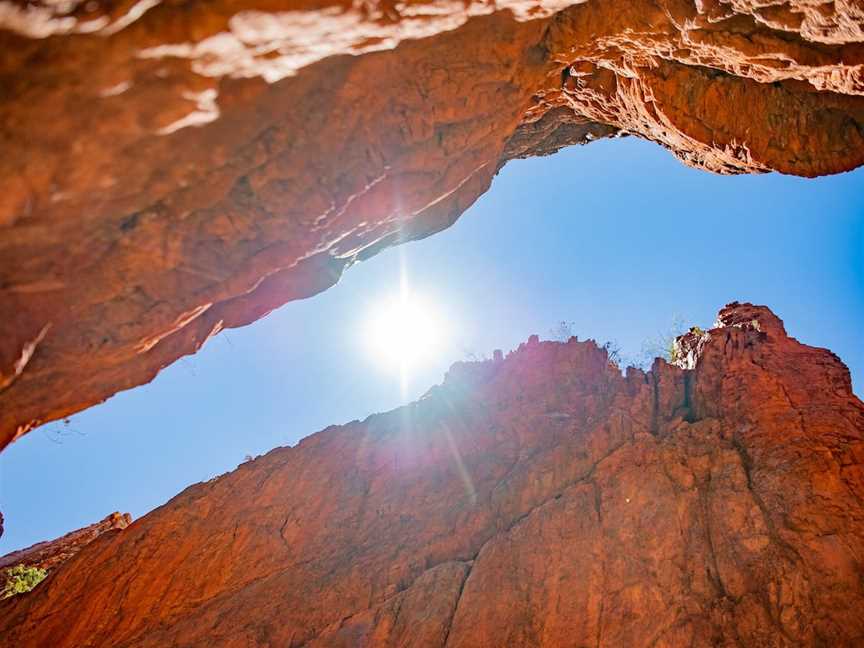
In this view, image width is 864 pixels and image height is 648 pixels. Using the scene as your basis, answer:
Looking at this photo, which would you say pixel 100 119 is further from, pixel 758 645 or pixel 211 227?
pixel 758 645

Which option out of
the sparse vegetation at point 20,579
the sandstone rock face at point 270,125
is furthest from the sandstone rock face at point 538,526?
the sandstone rock face at point 270,125

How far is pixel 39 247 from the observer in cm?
448

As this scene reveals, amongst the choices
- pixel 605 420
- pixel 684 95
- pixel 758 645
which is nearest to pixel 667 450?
pixel 605 420

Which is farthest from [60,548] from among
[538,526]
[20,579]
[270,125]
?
[270,125]

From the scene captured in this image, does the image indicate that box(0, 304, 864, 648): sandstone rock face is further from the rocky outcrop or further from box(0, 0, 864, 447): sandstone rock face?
box(0, 0, 864, 447): sandstone rock face

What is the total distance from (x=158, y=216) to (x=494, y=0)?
478cm

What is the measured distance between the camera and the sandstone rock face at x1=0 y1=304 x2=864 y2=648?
9.43m

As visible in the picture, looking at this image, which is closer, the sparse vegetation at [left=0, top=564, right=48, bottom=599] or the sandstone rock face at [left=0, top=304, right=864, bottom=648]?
the sandstone rock face at [left=0, top=304, right=864, bottom=648]

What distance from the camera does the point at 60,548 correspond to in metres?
19.0

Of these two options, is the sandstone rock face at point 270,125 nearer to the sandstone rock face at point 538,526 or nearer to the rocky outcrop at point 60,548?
the sandstone rock face at point 538,526

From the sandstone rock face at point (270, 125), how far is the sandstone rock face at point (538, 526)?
642cm

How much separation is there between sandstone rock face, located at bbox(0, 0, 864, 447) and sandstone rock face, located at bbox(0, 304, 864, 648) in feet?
21.1

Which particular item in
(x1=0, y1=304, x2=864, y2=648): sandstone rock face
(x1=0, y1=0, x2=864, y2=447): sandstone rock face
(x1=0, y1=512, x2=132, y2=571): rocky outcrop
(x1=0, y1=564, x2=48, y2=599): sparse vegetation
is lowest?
(x1=0, y1=512, x2=132, y2=571): rocky outcrop

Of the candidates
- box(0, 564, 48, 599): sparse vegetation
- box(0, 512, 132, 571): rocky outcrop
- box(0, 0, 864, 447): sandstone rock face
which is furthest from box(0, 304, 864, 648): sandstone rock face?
box(0, 0, 864, 447): sandstone rock face
